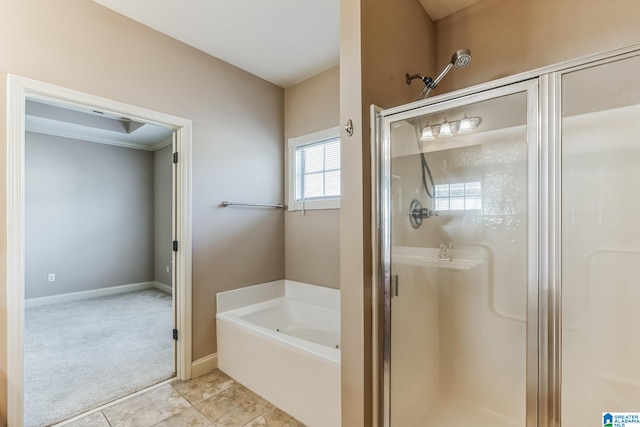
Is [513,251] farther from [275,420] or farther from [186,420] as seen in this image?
[186,420]

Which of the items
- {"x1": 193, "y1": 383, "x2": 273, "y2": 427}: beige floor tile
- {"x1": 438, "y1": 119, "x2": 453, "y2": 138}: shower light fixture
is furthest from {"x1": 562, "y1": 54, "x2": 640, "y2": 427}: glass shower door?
{"x1": 193, "y1": 383, "x2": 273, "y2": 427}: beige floor tile

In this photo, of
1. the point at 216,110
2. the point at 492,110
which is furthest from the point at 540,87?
the point at 216,110

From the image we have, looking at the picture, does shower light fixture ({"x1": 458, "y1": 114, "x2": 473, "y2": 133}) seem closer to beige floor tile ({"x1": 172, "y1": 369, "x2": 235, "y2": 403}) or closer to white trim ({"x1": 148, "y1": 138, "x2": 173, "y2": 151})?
beige floor tile ({"x1": 172, "y1": 369, "x2": 235, "y2": 403})

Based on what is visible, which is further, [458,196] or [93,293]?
[93,293]

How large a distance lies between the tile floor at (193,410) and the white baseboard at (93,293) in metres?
3.16

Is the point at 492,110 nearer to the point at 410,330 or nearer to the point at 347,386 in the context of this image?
the point at 410,330

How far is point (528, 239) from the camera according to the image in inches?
52.9

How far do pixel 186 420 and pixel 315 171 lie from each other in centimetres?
217

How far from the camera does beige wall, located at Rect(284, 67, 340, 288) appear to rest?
2.73 m

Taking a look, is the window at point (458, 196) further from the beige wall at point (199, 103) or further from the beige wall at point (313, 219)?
the beige wall at point (199, 103)

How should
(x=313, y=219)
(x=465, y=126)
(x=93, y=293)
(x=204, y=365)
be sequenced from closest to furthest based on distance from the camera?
(x=465, y=126)
(x=204, y=365)
(x=313, y=219)
(x=93, y=293)

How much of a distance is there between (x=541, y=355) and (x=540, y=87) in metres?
1.11

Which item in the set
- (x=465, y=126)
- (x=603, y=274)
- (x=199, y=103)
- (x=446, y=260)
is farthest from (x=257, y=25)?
(x=603, y=274)

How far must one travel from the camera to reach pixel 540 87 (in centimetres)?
119
